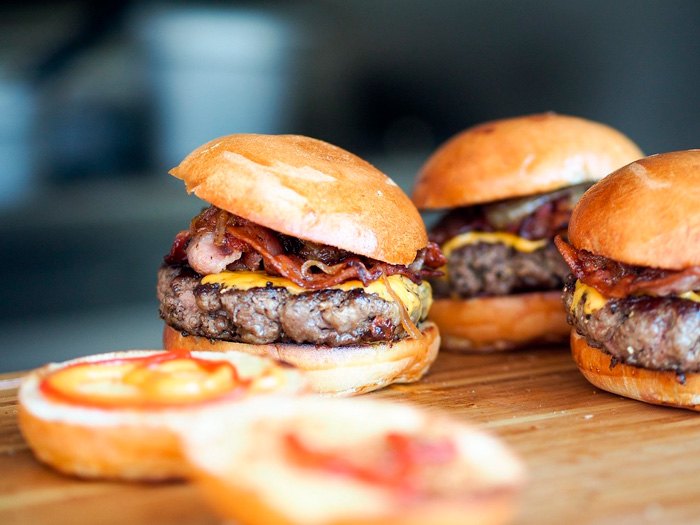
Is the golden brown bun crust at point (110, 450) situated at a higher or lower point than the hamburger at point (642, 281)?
lower

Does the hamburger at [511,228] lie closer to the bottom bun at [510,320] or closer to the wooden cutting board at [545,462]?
the bottom bun at [510,320]

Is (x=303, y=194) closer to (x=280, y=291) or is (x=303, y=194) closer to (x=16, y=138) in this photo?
(x=280, y=291)

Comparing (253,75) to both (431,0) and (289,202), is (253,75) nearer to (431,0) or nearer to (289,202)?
(431,0)

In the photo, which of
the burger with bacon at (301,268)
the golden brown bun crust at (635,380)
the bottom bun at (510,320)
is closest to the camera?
the golden brown bun crust at (635,380)

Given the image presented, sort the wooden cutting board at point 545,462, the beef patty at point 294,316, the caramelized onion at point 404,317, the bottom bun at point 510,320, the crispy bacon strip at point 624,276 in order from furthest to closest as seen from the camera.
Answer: the bottom bun at point 510,320 < the caramelized onion at point 404,317 < the beef patty at point 294,316 < the crispy bacon strip at point 624,276 < the wooden cutting board at point 545,462

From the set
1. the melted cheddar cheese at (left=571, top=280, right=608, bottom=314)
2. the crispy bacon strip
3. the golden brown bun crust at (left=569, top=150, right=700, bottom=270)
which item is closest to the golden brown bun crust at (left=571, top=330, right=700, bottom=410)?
the melted cheddar cheese at (left=571, top=280, right=608, bottom=314)

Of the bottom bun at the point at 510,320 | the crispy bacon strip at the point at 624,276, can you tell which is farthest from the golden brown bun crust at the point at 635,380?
the bottom bun at the point at 510,320
